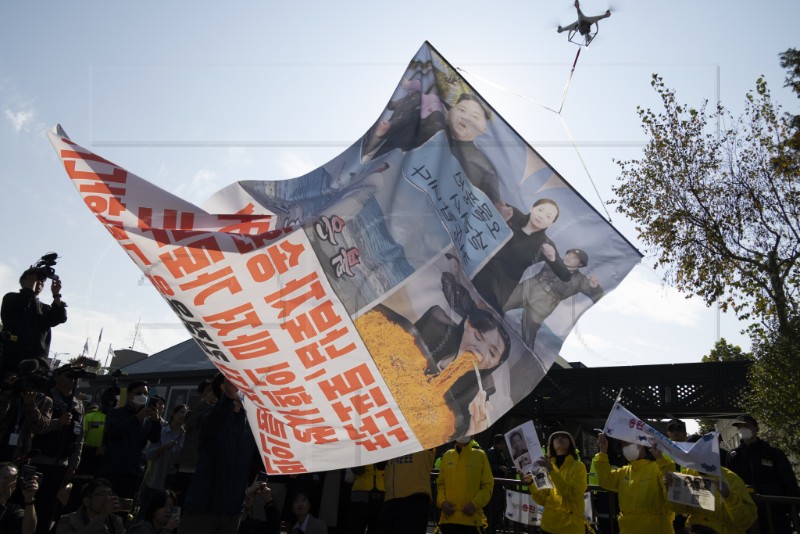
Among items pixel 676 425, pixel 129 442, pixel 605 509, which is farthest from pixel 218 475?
pixel 605 509

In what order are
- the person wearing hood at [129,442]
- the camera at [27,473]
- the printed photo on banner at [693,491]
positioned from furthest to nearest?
the person wearing hood at [129,442] → the printed photo on banner at [693,491] → the camera at [27,473]

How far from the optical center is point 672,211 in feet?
62.6

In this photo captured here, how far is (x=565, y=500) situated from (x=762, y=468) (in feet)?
10.5

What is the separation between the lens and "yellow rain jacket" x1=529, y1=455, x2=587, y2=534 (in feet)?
21.0

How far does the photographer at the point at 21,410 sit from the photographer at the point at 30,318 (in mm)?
593

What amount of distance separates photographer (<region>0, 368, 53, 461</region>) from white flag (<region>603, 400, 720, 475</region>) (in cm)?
519

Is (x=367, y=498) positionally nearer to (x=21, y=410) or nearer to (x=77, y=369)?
(x=77, y=369)

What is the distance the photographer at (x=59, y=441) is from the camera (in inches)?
249

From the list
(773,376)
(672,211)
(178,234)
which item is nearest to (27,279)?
(178,234)

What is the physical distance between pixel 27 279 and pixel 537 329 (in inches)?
210

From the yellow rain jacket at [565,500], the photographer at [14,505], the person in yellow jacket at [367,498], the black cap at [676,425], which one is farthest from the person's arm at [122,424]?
the black cap at [676,425]

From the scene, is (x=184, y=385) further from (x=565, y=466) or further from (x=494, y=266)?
(x=494, y=266)

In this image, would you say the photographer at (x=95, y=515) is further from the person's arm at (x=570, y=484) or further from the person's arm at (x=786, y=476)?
the person's arm at (x=786, y=476)

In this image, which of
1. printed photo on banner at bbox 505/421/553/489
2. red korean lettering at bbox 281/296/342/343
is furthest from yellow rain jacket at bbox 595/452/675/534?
red korean lettering at bbox 281/296/342/343
